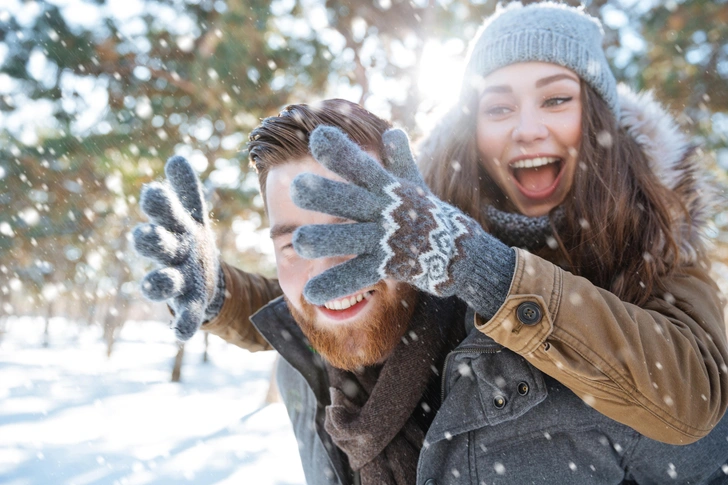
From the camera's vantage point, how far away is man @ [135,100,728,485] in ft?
4.13

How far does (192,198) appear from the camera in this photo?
57.2 inches

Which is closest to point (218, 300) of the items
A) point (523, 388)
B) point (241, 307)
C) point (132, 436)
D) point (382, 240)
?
point (241, 307)

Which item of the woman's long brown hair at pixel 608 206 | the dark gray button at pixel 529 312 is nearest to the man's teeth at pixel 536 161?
the woman's long brown hair at pixel 608 206

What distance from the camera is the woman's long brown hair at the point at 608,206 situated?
4.76ft

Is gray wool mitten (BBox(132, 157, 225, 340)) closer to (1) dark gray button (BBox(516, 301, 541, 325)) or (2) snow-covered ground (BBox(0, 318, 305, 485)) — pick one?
(1) dark gray button (BBox(516, 301, 541, 325))

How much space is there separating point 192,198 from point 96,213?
693cm

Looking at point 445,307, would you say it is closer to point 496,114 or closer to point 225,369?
point 496,114

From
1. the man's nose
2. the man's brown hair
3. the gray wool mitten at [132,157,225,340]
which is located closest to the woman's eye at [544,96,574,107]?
the man's brown hair

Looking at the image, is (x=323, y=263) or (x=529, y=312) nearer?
(x=529, y=312)

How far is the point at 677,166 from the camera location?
1.71 metres

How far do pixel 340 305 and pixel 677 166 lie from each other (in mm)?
1400

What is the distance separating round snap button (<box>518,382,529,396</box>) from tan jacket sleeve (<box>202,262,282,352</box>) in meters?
1.32

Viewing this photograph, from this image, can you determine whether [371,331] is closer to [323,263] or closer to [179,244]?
[323,263]

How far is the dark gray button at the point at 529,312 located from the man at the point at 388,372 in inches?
11.0
